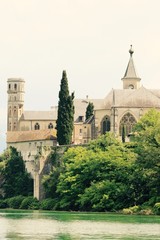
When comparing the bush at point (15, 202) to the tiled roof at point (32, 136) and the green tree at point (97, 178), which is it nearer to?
the green tree at point (97, 178)

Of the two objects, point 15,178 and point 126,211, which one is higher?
point 15,178

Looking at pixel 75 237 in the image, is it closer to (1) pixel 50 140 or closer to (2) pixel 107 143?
(2) pixel 107 143

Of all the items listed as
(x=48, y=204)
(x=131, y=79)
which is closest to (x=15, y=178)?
(x=48, y=204)

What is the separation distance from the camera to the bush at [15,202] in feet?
318

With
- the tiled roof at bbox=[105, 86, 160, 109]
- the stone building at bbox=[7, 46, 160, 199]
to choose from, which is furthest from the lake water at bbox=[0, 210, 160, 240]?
the tiled roof at bbox=[105, 86, 160, 109]

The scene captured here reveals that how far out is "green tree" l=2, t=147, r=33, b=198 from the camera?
10175cm

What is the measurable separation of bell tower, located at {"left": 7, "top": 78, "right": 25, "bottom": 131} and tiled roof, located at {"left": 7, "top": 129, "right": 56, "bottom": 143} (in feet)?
129

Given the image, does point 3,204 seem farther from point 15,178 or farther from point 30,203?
point 30,203

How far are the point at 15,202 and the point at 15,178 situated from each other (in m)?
6.37

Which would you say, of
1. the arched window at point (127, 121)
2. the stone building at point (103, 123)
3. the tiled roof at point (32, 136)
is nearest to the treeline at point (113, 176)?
the stone building at point (103, 123)

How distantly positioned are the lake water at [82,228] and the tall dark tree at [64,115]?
26.7 m

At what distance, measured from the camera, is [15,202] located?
9738 centimetres

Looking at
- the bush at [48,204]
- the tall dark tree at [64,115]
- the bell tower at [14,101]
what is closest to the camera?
the bush at [48,204]

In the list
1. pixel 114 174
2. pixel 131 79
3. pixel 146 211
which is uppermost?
pixel 131 79
